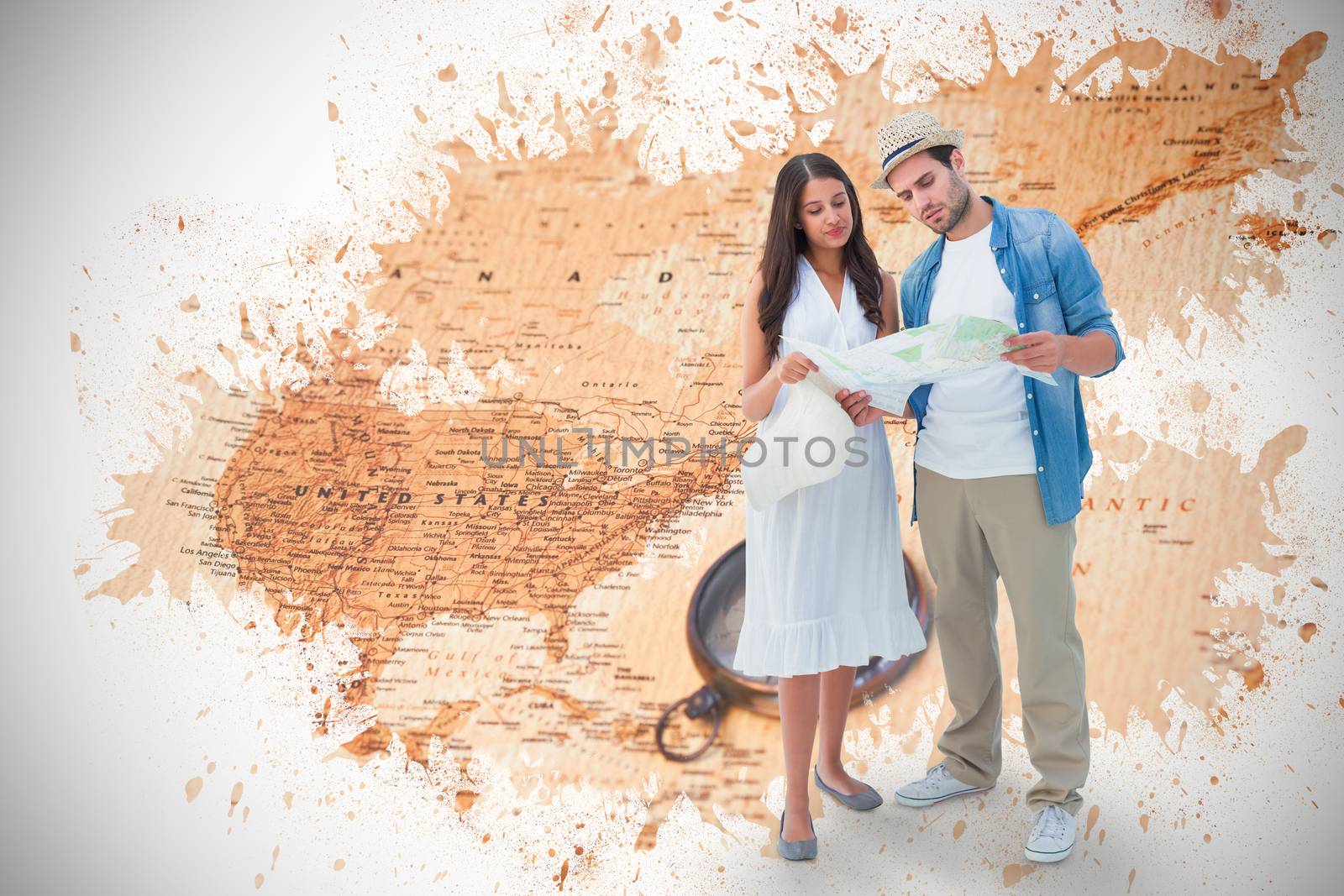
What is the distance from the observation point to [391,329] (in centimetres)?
351

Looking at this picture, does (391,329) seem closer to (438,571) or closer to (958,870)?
(438,571)

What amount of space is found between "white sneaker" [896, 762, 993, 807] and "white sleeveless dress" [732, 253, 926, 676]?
1.70ft

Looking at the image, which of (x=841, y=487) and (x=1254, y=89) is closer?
(x=841, y=487)

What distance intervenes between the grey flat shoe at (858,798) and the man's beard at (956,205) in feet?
5.02

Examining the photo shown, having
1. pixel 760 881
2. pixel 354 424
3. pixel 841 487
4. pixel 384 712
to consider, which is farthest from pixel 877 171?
pixel 384 712

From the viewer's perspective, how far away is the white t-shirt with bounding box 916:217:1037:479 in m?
2.38

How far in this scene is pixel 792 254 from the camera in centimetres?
237

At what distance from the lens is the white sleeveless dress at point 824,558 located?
7.88ft

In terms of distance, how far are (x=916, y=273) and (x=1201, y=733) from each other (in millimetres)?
1770

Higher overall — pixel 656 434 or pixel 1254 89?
pixel 1254 89

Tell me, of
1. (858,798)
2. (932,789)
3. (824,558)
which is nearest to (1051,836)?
(932,789)

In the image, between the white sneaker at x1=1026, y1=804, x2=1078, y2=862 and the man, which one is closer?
the man

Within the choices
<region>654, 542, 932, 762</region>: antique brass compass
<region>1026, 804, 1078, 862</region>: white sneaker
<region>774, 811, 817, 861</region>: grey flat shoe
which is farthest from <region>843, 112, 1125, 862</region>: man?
<region>654, 542, 932, 762</region>: antique brass compass

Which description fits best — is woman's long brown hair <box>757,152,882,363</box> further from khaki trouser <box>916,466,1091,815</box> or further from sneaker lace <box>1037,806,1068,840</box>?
sneaker lace <box>1037,806,1068,840</box>
